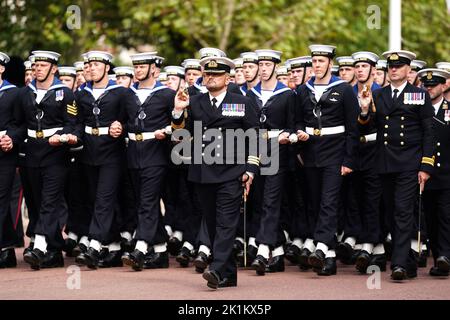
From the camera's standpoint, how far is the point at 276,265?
600 inches

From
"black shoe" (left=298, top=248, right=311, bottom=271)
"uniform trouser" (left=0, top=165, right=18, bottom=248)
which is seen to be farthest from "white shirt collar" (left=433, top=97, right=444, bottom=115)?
"uniform trouser" (left=0, top=165, right=18, bottom=248)

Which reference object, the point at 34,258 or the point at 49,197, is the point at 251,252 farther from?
the point at 34,258

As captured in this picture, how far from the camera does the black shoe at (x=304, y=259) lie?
15273mm

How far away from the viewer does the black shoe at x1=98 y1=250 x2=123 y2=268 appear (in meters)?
15.7

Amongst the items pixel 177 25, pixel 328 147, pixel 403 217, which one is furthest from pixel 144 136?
pixel 177 25

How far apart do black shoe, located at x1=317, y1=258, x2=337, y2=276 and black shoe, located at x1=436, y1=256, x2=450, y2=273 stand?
115 cm

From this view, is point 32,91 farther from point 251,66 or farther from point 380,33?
point 380,33

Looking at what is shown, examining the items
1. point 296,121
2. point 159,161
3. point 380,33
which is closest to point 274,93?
point 296,121

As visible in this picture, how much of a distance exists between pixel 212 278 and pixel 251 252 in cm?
263

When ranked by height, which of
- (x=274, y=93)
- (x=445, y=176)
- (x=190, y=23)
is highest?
(x=190, y=23)

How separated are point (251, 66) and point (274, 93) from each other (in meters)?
0.99

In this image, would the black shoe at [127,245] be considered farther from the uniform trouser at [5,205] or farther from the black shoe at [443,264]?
the black shoe at [443,264]

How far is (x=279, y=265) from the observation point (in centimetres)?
1528

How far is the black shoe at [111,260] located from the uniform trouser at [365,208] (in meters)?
2.75
